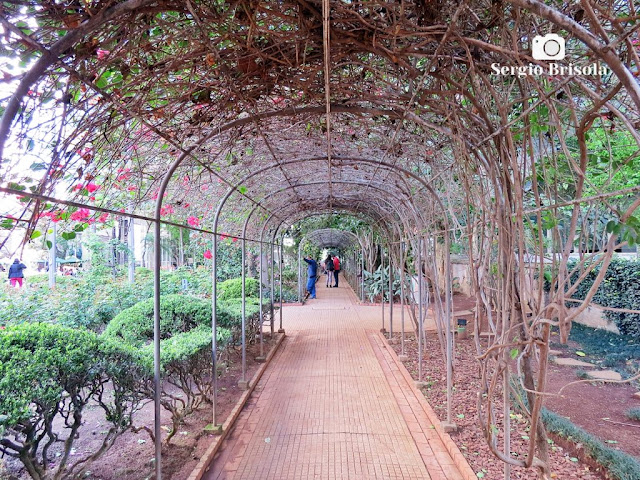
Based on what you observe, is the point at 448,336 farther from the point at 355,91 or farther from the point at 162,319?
the point at 162,319

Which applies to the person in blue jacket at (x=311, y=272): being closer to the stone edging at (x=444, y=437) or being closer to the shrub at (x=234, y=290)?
the shrub at (x=234, y=290)

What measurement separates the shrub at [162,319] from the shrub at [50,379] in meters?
1.52

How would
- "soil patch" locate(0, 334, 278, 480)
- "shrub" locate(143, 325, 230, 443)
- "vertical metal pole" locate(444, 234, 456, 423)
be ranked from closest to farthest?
"soil patch" locate(0, 334, 278, 480), "shrub" locate(143, 325, 230, 443), "vertical metal pole" locate(444, 234, 456, 423)

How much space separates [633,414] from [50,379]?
5047mm

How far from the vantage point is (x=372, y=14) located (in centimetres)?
164

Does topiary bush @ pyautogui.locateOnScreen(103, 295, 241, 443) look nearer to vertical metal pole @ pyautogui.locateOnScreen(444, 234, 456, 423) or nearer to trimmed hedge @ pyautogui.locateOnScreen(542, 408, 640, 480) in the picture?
vertical metal pole @ pyautogui.locateOnScreen(444, 234, 456, 423)

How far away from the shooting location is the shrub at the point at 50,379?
194 cm

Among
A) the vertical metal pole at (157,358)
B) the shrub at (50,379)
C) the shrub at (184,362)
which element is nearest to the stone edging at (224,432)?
the shrub at (184,362)

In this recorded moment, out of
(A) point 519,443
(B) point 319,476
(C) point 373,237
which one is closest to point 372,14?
(B) point 319,476

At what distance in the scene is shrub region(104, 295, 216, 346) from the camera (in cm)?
408

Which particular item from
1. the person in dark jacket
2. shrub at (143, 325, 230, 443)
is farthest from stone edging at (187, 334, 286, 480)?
the person in dark jacket

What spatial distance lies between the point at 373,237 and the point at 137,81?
10874mm

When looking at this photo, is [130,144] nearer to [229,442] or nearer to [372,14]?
[372,14]

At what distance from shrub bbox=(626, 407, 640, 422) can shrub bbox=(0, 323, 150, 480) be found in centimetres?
459
